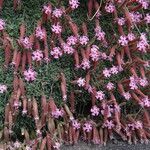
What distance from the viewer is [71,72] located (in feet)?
18.3

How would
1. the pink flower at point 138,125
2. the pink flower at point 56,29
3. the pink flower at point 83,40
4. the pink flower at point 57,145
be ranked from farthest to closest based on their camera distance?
the pink flower at point 138,125
the pink flower at point 83,40
the pink flower at point 56,29
the pink flower at point 57,145

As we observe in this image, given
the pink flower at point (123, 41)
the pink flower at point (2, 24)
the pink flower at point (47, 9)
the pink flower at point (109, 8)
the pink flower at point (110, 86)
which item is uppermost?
the pink flower at point (109, 8)

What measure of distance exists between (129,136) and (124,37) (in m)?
1.03

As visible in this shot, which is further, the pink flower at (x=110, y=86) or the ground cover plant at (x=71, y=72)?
the pink flower at (x=110, y=86)

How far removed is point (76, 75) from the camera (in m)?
5.57

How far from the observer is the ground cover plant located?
17.4 feet

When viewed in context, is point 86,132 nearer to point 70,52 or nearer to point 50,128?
point 50,128

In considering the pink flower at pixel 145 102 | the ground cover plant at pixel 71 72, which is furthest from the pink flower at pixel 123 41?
the pink flower at pixel 145 102

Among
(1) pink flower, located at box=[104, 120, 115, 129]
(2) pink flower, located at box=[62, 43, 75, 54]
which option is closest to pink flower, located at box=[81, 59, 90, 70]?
(2) pink flower, located at box=[62, 43, 75, 54]

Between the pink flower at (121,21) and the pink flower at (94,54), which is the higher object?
the pink flower at (121,21)

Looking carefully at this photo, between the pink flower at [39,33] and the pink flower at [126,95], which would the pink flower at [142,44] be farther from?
the pink flower at [39,33]

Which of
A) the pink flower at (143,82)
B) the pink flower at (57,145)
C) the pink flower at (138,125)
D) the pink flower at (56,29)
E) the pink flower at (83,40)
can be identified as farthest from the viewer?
the pink flower at (138,125)

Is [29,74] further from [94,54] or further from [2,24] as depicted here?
[94,54]

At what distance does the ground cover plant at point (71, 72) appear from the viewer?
209 inches
